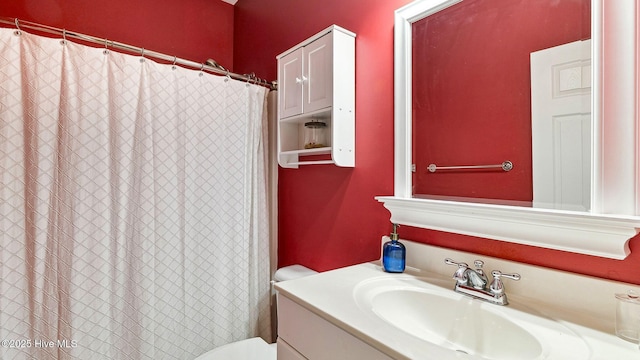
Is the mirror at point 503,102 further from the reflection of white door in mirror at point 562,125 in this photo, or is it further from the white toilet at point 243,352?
the white toilet at point 243,352

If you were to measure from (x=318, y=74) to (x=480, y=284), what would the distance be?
1.01 meters

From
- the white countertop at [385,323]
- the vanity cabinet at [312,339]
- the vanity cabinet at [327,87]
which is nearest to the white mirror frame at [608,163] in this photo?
the white countertop at [385,323]

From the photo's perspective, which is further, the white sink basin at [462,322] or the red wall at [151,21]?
the red wall at [151,21]

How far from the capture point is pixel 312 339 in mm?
776

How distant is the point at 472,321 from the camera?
78 centimetres

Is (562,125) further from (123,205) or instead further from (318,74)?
(123,205)

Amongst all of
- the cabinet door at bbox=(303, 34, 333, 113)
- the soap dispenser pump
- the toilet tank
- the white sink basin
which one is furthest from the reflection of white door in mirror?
the toilet tank

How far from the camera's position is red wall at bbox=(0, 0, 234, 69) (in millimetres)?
1782

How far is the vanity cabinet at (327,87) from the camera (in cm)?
125

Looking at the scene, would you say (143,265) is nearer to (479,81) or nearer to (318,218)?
(318,218)

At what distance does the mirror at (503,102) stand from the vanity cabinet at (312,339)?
1.92ft

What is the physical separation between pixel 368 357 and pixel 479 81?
873 millimetres

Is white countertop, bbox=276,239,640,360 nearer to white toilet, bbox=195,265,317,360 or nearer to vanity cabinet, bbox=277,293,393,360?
vanity cabinet, bbox=277,293,393,360

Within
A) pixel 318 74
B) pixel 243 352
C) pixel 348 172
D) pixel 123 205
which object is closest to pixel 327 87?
pixel 318 74
